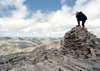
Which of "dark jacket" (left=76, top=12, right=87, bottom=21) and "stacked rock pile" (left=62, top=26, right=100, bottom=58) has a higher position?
"dark jacket" (left=76, top=12, right=87, bottom=21)

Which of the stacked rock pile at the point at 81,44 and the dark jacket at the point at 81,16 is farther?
the dark jacket at the point at 81,16

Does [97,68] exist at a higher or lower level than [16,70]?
higher

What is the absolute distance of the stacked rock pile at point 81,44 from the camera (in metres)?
16.0

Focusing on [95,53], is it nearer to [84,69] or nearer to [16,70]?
[84,69]

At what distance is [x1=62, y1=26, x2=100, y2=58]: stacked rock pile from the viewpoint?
1601 centimetres

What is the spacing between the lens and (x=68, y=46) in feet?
69.5

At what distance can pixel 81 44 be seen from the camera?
17.6 m

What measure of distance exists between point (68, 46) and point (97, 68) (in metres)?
11.4

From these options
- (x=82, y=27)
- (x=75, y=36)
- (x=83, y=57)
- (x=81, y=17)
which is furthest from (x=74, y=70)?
(x=81, y=17)

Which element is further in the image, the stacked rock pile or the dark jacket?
the dark jacket

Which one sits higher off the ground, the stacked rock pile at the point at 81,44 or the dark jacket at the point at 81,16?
the dark jacket at the point at 81,16

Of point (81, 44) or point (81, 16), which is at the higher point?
point (81, 16)

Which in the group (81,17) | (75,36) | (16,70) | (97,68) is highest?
(81,17)

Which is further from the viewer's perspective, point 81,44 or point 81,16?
point 81,16
